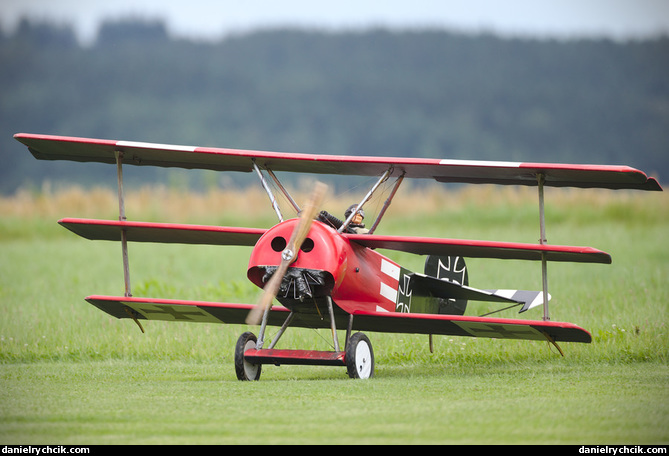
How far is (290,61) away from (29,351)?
90342 millimetres

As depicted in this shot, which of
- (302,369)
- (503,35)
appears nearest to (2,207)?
(302,369)

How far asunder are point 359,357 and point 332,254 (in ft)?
3.37

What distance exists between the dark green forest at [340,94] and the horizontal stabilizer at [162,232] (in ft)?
214

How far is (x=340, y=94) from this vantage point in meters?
91.2

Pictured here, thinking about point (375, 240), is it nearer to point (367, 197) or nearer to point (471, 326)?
point (367, 197)

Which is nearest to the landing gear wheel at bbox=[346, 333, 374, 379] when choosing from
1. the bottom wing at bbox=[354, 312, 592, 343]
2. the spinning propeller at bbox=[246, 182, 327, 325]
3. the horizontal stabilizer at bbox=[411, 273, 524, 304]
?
the bottom wing at bbox=[354, 312, 592, 343]

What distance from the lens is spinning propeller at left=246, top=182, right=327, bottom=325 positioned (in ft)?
28.2

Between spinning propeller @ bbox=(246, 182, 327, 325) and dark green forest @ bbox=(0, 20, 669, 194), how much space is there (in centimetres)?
6697

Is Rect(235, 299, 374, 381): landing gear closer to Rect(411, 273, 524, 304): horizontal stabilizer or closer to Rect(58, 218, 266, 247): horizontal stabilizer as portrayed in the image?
Rect(58, 218, 266, 247): horizontal stabilizer

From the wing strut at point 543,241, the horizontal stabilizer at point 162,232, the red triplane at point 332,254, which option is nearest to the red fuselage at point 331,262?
the red triplane at point 332,254

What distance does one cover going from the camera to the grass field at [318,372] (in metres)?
6.41

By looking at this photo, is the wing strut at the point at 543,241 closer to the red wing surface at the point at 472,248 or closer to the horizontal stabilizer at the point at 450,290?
the red wing surface at the point at 472,248

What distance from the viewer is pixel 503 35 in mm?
103375
